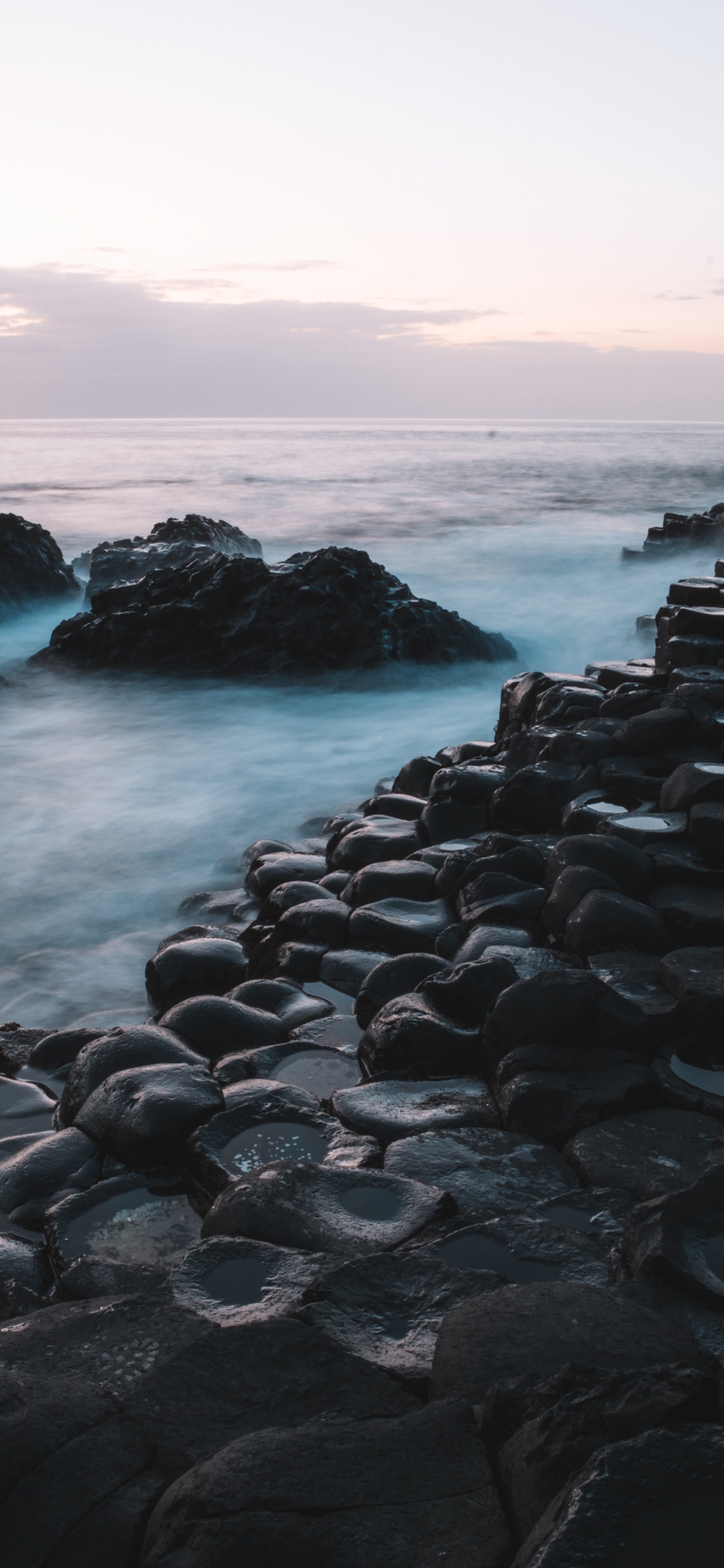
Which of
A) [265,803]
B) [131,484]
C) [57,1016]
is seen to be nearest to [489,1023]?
[57,1016]

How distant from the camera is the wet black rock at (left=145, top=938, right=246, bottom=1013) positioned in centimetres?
438

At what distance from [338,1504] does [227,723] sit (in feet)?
27.2

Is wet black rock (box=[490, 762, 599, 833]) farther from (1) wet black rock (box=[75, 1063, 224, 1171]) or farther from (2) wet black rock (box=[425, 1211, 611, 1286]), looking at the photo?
(2) wet black rock (box=[425, 1211, 611, 1286])

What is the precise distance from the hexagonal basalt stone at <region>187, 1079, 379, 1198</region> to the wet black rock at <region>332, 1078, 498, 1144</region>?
64 millimetres

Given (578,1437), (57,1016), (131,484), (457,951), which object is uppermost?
(131,484)

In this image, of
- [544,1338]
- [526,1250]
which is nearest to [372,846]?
[526,1250]

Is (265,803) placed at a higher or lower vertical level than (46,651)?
lower

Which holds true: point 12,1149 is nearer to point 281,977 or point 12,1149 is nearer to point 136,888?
point 281,977

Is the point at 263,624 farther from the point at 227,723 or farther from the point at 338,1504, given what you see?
the point at 338,1504

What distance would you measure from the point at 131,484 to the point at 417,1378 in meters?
32.6

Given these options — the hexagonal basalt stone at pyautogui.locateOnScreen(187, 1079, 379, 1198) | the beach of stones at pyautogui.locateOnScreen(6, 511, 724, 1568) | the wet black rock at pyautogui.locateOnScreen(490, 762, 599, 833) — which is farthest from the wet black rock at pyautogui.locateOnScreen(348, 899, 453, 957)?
→ the hexagonal basalt stone at pyautogui.locateOnScreen(187, 1079, 379, 1198)

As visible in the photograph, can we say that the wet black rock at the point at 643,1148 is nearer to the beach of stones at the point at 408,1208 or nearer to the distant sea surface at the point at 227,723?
the beach of stones at the point at 408,1208

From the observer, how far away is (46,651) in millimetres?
11367

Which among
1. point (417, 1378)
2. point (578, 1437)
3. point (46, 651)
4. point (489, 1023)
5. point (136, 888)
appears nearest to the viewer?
point (578, 1437)
